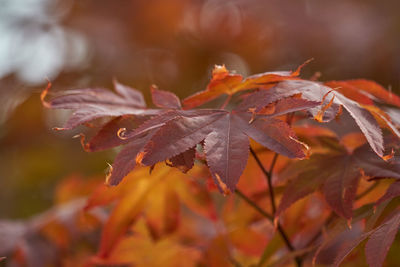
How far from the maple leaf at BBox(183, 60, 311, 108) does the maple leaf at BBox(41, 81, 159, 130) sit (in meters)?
0.07

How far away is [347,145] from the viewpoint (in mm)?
771

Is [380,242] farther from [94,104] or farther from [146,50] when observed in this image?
[146,50]

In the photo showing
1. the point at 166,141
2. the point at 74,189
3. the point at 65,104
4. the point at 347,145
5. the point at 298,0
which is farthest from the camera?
the point at 298,0

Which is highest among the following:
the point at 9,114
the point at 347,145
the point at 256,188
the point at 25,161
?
the point at 347,145

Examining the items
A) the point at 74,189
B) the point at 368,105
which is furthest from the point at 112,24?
the point at 368,105

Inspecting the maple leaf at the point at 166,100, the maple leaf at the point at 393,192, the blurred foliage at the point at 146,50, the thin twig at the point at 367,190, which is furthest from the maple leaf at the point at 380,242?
the blurred foliage at the point at 146,50

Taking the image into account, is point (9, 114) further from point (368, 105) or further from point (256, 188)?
point (368, 105)

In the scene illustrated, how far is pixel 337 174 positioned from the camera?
0.67m

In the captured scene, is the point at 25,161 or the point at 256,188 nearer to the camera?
the point at 256,188

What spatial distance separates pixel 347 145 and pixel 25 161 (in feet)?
7.31

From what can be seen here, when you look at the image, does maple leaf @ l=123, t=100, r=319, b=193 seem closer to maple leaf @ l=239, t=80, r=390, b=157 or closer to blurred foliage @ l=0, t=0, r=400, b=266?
maple leaf @ l=239, t=80, r=390, b=157

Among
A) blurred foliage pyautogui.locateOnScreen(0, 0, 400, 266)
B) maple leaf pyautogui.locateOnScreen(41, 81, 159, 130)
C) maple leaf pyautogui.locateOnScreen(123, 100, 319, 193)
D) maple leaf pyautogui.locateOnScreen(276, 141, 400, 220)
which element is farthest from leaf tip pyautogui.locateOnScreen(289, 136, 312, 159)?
blurred foliage pyautogui.locateOnScreen(0, 0, 400, 266)

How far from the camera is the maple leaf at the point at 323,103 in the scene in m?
0.56

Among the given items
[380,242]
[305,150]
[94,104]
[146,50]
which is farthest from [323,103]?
[146,50]
